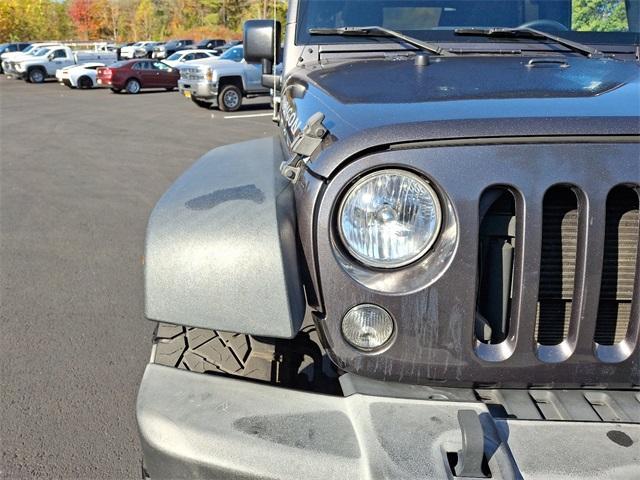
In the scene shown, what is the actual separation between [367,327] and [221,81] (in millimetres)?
16726

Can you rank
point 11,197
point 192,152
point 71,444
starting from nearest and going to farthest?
1. point 71,444
2. point 11,197
3. point 192,152

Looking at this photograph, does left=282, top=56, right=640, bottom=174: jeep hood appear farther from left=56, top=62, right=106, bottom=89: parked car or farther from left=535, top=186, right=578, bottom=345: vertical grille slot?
left=56, top=62, right=106, bottom=89: parked car

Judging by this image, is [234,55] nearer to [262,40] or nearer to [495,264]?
[262,40]

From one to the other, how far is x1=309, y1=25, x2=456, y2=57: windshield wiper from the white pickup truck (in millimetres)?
30073

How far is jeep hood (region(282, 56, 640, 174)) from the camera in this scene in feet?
5.12

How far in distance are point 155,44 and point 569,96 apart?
1976 inches

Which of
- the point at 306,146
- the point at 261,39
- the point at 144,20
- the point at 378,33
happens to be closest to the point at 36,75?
the point at 261,39

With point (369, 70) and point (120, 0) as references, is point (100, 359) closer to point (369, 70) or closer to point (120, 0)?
point (369, 70)

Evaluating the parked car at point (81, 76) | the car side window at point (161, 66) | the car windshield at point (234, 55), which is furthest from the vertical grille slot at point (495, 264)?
the parked car at point (81, 76)

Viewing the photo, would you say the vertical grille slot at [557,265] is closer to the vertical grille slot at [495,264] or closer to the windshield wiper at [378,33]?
the vertical grille slot at [495,264]

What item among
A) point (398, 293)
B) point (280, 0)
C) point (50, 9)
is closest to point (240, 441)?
point (398, 293)

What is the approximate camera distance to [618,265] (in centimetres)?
164

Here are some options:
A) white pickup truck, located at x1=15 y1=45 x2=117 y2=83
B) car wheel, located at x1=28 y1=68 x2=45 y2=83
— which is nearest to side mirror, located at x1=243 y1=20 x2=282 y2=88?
white pickup truck, located at x1=15 y1=45 x2=117 y2=83

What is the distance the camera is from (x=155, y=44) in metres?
47.7
